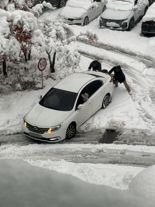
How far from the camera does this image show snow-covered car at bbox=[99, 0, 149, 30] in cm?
2497

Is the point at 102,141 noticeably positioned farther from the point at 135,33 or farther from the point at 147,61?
the point at 135,33

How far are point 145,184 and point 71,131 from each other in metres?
4.03

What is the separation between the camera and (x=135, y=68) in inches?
840

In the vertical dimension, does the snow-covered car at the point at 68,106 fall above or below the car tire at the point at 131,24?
below

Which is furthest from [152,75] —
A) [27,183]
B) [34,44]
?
[27,183]

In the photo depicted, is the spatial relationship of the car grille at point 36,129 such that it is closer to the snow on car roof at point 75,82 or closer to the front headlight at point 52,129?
the front headlight at point 52,129

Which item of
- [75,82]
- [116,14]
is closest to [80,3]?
[116,14]

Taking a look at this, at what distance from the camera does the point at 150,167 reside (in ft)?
45.9

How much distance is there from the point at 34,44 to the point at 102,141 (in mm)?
5006

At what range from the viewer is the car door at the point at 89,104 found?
1677 cm

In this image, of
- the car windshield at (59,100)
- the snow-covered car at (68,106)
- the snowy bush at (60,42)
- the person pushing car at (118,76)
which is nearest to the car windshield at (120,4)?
the snowy bush at (60,42)

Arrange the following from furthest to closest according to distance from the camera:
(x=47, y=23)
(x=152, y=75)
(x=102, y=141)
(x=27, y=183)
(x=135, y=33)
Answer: (x=135, y=33) → (x=152, y=75) → (x=47, y=23) → (x=102, y=141) → (x=27, y=183)

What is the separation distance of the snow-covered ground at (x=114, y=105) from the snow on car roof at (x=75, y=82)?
136 cm

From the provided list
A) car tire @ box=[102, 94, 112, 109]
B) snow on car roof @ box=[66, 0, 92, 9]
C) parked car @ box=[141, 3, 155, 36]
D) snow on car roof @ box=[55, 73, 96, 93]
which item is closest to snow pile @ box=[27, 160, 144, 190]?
snow on car roof @ box=[55, 73, 96, 93]
